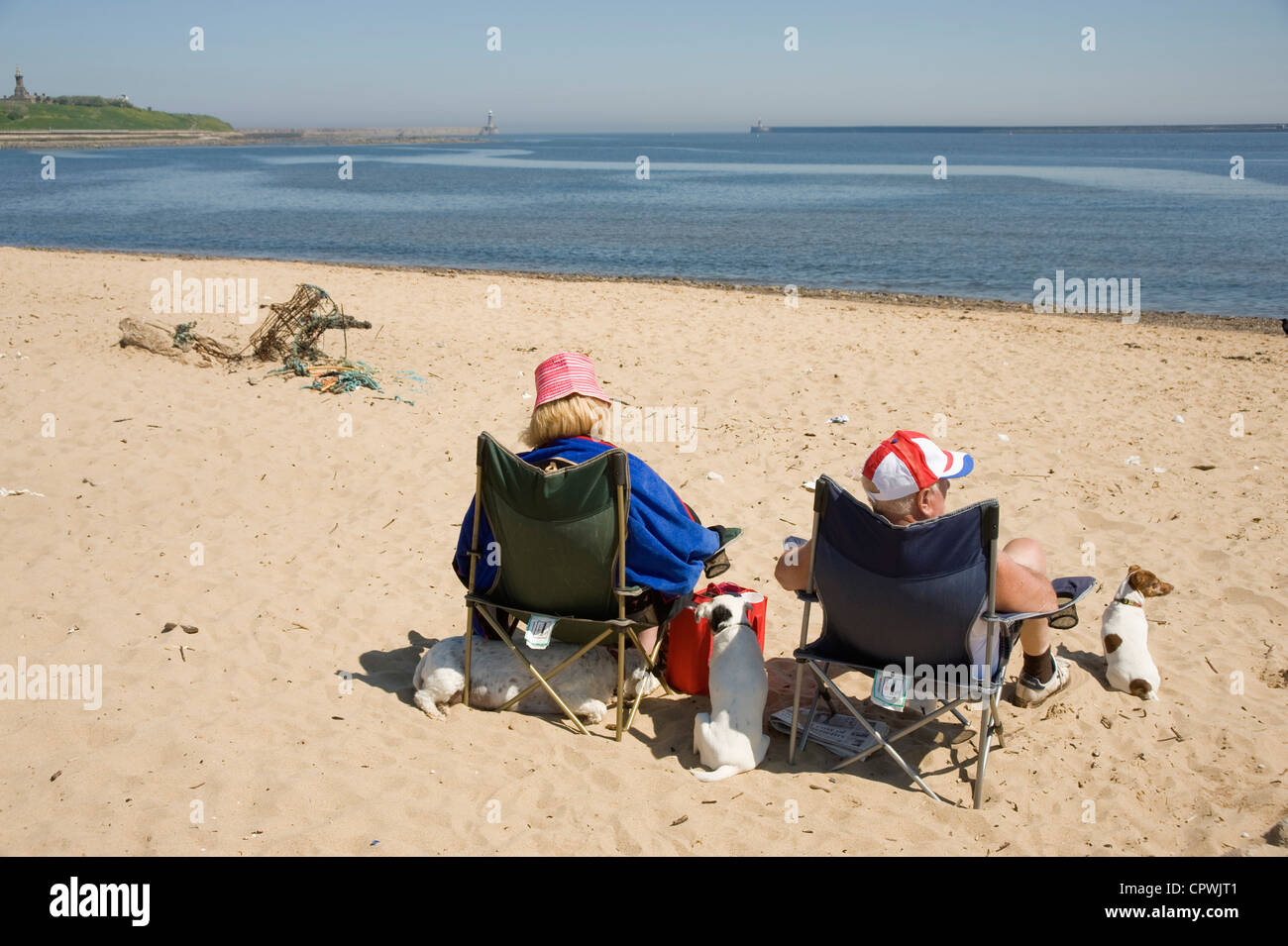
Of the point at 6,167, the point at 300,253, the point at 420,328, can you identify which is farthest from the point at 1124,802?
the point at 6,167

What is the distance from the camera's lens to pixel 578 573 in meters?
3.41

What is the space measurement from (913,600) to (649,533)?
0.97 metres

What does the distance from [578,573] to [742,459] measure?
337cm

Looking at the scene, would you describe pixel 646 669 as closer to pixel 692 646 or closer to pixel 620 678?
pixel 692 646

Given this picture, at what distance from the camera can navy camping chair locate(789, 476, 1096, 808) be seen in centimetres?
294

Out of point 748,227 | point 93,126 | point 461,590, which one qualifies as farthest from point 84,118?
point 461,590

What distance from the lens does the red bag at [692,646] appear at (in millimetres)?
3682

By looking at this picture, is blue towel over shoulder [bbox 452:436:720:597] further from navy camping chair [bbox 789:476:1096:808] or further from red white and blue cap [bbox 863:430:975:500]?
red white and blue cap [bbox 863:430:975:500]

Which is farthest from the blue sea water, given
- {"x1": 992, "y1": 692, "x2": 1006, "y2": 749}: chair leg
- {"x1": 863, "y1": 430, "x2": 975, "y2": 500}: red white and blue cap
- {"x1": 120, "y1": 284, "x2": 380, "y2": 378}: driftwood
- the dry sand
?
{"x1": 863, "y1": 430, "x2": 975, "y2": 500}: red white and blue cap

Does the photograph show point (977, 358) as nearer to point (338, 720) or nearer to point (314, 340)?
point (314, 340)

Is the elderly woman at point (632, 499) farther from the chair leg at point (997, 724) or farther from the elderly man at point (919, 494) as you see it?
the chair leg at point (997, 724)

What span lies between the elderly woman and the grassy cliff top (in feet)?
429

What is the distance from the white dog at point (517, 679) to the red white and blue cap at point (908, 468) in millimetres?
1258

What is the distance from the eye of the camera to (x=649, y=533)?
3475 millimetres
